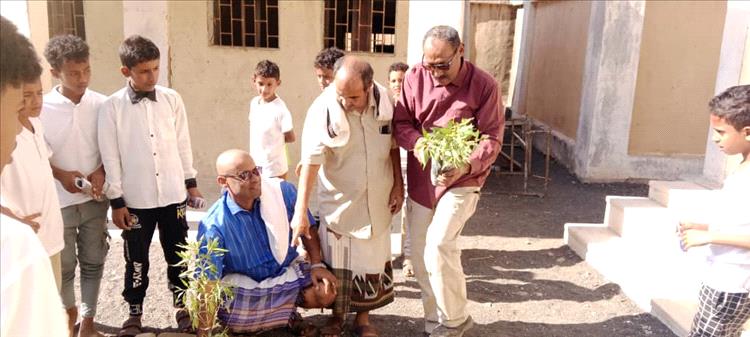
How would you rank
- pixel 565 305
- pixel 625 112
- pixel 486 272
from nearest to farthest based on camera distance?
pixel 565 305 → pixel 486 272 → pixel 625 112

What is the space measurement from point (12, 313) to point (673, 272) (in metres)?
4.67

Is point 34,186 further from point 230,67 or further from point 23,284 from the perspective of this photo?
point 230,67

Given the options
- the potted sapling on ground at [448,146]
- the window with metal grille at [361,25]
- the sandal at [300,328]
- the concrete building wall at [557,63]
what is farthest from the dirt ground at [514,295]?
the concrete building wall at [557,63]

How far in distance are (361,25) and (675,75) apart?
468 centimetres

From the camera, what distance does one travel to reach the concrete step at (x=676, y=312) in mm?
3672

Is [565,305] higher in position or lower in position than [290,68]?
lower

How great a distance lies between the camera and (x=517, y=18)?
14.1m

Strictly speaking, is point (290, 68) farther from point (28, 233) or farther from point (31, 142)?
point (28, 233)

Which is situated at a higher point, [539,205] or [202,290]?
[202,290]

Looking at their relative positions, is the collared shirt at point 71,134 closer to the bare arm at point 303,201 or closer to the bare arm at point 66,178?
the bare arm at point 66,178

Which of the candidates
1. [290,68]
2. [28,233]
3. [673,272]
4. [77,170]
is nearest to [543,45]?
[290,68]

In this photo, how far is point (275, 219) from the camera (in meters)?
3.28

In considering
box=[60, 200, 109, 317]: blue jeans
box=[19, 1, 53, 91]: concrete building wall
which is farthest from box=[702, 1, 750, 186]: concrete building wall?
box=[19, 1, 53, 91]: concrete building wall

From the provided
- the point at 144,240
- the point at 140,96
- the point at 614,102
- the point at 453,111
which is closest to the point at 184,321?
the point at 144,240
